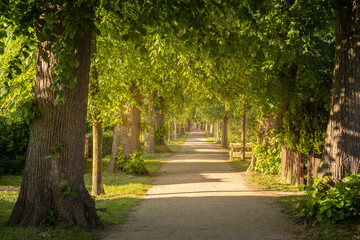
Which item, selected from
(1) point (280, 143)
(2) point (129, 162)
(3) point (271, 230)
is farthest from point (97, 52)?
(1) point (280, 143)

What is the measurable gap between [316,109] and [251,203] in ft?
12.7

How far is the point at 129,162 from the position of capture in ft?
53.8

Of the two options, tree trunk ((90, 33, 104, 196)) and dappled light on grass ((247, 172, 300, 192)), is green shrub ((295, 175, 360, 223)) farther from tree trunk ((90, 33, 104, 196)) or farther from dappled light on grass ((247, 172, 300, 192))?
tree trunk ((90, 33, 104, 196))

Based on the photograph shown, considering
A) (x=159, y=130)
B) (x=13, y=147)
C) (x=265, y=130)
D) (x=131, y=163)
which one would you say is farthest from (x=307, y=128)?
(x=159, y=130)

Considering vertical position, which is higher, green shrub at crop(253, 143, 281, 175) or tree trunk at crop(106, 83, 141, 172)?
tree trunk at crop(106, 83, 141, 172)

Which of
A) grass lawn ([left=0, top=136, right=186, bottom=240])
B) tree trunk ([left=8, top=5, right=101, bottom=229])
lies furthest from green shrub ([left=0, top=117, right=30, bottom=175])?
tree trunk ([left=8, top=5, right=101, bottom=229])

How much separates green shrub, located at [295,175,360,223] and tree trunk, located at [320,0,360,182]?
66 centimetres

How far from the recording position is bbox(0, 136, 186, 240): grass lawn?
598 centimetres

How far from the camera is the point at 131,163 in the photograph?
16297mm

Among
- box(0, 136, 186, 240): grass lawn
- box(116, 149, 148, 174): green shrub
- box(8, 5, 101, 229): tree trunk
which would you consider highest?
box(8, 5, 101, 229): tree trunk

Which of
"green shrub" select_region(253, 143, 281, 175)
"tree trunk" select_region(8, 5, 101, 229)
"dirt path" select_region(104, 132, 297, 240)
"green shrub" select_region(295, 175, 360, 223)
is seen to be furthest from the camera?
"green shrub" select_region(253, 143, 281, 175)

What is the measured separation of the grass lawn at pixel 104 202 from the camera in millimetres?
5980

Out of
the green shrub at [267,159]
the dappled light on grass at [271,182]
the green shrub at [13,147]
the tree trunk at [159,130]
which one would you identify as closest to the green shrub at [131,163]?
the green shrub at [13,147]

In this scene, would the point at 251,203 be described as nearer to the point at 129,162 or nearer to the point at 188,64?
the point at 188,64
